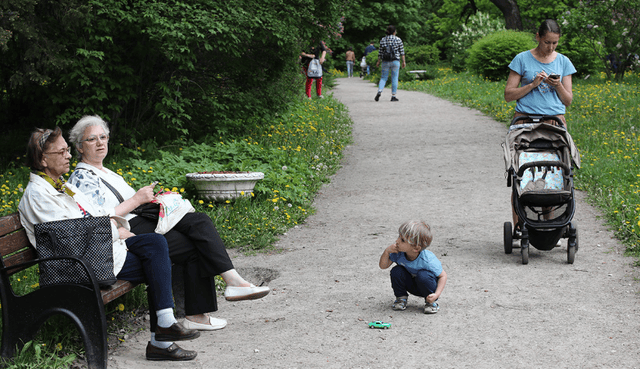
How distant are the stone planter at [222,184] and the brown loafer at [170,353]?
3.51 meters

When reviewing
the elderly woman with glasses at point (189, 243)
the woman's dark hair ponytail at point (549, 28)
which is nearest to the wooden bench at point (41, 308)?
the elderly woman with glasses at point (189, 243)

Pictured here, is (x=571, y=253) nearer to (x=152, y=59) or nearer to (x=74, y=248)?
(x=74, y=248)

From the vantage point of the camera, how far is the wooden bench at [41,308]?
3.47 meters

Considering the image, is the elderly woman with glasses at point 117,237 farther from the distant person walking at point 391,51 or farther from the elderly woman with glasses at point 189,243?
the distant person walking at point 391,51

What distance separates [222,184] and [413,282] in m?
3.34

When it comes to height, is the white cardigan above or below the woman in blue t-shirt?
below

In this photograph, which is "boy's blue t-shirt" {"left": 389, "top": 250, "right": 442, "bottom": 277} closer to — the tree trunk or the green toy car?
the green toy car

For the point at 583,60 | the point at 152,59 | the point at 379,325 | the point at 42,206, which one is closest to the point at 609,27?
the point at 583,60

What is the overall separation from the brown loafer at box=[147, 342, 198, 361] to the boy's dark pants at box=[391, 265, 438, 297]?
1.51 meters

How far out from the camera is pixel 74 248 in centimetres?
362

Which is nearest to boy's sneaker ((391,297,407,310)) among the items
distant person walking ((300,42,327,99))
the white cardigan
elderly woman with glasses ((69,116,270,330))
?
elderly woman with glasses ((69,116,270,330))

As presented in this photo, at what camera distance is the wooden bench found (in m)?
3.47

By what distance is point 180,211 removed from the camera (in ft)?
14.5

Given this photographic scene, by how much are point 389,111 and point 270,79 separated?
243 inches
